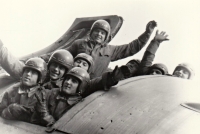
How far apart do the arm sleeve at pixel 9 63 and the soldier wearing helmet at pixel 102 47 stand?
2.33 ft

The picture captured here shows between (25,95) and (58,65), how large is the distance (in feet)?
1.80

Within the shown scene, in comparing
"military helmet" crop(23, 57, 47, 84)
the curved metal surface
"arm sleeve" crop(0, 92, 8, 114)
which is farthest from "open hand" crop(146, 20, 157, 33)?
"arm sleeve" crop(0, 92, 8, 114)

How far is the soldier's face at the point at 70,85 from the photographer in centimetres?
312

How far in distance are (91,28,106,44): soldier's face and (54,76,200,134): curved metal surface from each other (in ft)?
4.63

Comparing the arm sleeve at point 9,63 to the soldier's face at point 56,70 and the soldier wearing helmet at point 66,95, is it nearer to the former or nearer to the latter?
the soldier's face at point 56,70

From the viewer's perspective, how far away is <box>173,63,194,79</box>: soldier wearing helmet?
5031 mm

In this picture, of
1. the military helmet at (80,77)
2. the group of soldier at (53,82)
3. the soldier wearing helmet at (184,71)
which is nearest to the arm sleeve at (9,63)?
the group of soldier at (53,82)

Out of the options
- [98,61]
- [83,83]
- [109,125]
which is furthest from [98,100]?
[98,61]

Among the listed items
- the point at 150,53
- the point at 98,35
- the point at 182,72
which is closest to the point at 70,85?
the point at 98,35

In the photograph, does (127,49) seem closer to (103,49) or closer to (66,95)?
(103,49)

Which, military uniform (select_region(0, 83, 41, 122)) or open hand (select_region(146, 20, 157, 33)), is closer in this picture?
military uniform (select_region(0, 83, 41, 122))

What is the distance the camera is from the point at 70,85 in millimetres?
3129

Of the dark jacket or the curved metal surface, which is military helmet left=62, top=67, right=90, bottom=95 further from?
the dark jacket

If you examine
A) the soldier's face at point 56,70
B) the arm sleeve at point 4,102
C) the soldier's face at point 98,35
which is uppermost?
the soldier's face at point 98,35
